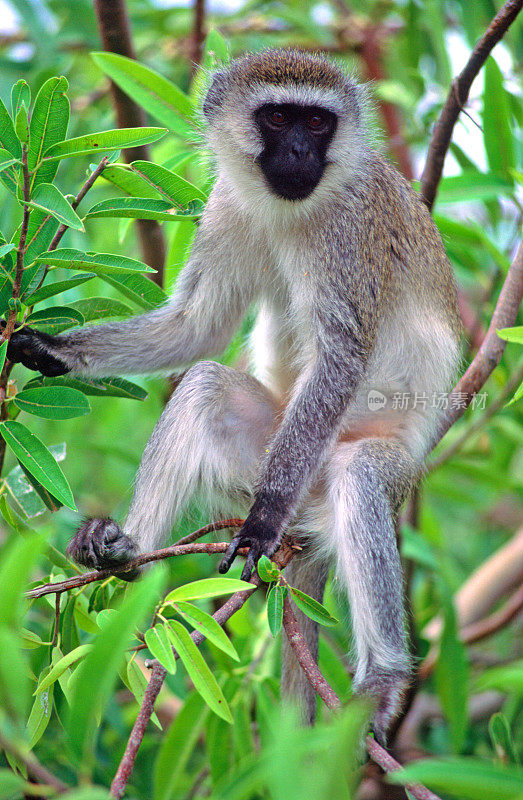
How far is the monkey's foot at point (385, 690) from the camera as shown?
2.99 metres

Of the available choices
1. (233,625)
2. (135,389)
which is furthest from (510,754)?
(135,389)

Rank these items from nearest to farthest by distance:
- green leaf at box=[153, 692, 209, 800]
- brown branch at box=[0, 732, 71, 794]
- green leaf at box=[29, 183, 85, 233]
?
brown branch at box=[0, 732, 71, 794], green leaf at box=[29, 183, 85, 233], green leaf at box=[153, 692, 209, 800]

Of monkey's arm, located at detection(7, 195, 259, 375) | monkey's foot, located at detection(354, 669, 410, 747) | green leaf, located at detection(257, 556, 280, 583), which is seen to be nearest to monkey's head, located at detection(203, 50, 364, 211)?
monkey's arm, located at detection(7, 195, 259, 375)

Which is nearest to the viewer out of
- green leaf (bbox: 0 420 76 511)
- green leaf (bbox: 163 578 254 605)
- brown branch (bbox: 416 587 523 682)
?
green leaf (bbox: 163 578 254 605)

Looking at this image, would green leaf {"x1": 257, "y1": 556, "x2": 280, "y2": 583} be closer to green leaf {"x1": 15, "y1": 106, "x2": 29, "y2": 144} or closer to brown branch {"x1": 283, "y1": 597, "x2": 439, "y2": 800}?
brown branch {"x1": 283, "y1": 597, "x2": 439, "y2": 800}

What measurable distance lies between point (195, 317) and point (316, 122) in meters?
1.08

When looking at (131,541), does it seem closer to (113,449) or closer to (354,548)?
(354,548)

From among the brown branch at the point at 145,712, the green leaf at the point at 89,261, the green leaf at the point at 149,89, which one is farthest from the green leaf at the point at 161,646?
the green leaf at the point at 149,89

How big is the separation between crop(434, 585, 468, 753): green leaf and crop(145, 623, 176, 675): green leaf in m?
2.31

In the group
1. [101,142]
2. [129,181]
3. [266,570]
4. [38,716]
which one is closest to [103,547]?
[38,716]

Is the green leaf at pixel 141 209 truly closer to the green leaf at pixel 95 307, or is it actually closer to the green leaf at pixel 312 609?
the green leaf at pixel 95 307

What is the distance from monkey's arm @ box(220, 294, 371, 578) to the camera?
3.12 meters

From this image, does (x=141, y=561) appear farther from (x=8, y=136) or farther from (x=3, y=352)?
(x=8, y=136)

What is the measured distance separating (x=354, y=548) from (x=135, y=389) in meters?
1.08
